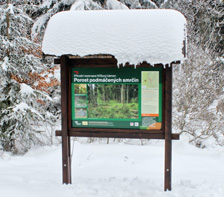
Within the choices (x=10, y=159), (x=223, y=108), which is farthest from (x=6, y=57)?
(x=223, y=108)

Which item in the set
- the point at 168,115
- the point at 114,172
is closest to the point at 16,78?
the point at 114,172

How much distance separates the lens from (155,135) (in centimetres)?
413

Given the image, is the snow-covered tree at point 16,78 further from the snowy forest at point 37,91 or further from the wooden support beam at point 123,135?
the wooden support beam at point 123,135

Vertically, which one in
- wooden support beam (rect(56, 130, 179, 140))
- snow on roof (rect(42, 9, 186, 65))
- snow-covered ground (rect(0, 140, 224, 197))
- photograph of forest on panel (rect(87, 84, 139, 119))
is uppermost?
snow on roof (rect(42, 9, 186, 65))

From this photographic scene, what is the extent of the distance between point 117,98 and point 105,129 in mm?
552

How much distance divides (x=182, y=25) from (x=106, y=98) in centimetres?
164

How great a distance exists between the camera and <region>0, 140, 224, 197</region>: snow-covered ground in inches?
164

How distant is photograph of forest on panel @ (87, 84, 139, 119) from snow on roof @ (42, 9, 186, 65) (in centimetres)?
53

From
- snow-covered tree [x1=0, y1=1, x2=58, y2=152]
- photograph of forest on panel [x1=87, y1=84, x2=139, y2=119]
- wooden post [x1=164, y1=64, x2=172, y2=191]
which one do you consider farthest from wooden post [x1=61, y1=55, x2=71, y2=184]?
snow-covered tree [x1=0, y1=1, x2=58, y2=152]

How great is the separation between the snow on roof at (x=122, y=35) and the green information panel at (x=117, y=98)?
1.29ft

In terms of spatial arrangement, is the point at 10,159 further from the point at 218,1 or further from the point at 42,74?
the point at 218,1

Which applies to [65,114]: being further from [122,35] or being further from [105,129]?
[122,35]

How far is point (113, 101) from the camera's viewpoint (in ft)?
13.9

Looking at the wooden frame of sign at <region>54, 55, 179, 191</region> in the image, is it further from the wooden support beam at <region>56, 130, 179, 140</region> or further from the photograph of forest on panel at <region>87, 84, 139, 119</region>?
the photograph of forest on panel at <region>87, 84, 139, 119</region>
